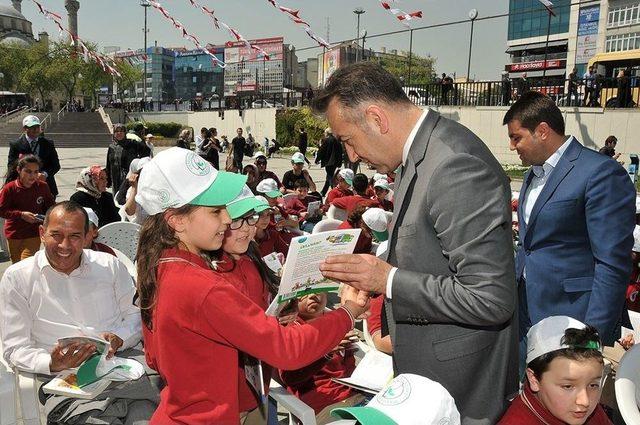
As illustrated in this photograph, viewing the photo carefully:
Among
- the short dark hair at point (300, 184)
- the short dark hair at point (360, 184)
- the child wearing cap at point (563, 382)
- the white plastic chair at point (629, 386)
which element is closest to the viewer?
the child wearing cap at point (563, 382)

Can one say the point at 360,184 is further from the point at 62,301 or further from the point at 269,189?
the point at 62,301

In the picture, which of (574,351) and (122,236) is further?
(122,236)

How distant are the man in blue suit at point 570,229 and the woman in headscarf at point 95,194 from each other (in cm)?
415

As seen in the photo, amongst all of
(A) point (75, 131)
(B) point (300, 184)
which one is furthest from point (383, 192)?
(A) point (75, 131)

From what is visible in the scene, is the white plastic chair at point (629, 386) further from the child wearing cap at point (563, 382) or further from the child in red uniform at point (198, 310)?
the child in red uniform at point (198, 310)

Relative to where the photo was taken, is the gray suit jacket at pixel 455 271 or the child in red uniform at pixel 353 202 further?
the child in red uniform at pixel 353 202

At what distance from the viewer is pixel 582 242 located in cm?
252

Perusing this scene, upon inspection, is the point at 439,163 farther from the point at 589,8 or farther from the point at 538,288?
the point at 589,8

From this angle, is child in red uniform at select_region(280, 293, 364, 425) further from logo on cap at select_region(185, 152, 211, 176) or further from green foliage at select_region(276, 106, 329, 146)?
green foliage at select_region(276, 106, 329, 146)

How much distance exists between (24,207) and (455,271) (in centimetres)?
526

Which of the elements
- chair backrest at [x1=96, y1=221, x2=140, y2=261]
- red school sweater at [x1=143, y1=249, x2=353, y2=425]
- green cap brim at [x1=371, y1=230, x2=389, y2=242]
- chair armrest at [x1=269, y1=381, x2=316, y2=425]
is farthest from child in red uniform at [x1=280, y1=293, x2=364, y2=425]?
chair backrest at [x1=96, y1=221, x2=140, y2=261]

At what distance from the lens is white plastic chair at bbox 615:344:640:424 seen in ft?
7.37

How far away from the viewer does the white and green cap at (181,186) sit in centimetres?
173

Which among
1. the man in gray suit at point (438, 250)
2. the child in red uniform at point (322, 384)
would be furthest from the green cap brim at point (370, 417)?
the child in red uniform at point (322, 384)
